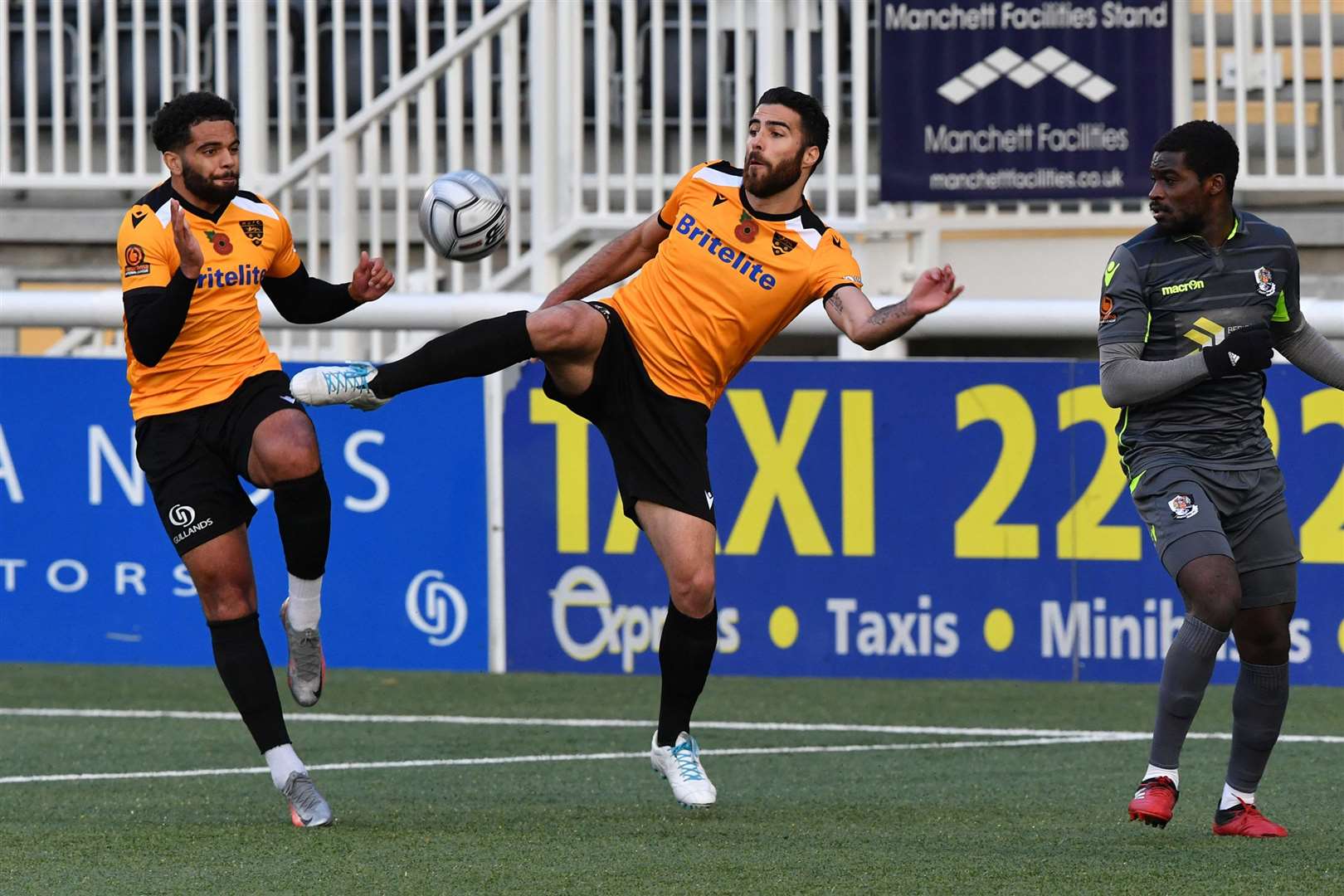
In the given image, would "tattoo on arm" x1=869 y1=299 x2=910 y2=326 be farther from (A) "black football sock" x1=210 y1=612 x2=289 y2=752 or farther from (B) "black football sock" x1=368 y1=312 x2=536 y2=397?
(A) "black football sock" x1=210 y1=612 x2=289 y2=752

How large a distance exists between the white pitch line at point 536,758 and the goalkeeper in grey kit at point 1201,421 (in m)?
2.17

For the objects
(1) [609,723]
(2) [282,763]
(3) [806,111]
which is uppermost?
(3) [806,111]

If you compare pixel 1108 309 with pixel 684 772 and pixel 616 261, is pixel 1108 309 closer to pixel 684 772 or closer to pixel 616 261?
pixel 616 261

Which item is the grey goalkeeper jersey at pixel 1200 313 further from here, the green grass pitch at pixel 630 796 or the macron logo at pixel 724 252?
the macron logo at pixel 724 252

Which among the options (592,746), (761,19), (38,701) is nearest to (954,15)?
(761,19)

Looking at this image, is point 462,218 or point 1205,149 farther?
point 462,218

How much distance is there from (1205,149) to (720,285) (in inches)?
60.7

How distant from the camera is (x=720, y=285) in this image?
269 inches

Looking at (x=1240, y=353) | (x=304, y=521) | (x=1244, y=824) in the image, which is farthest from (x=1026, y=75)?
(x=1244, y=824)

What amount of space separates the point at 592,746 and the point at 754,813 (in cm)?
171

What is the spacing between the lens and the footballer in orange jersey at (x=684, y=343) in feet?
21.7

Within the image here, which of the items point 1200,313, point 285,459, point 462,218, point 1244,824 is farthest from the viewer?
point 462,218

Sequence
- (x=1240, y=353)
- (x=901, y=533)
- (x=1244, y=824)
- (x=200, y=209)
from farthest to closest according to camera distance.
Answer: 1. (x=901, y=533)
2. (x=200, y=209)
3. (x=1244, y=824)
4. (x=1240, y=353)

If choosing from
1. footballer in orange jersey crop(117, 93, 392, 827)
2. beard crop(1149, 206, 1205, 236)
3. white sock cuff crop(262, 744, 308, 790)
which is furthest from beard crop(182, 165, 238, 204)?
beard crop(1149, 206, 1205, 236)
